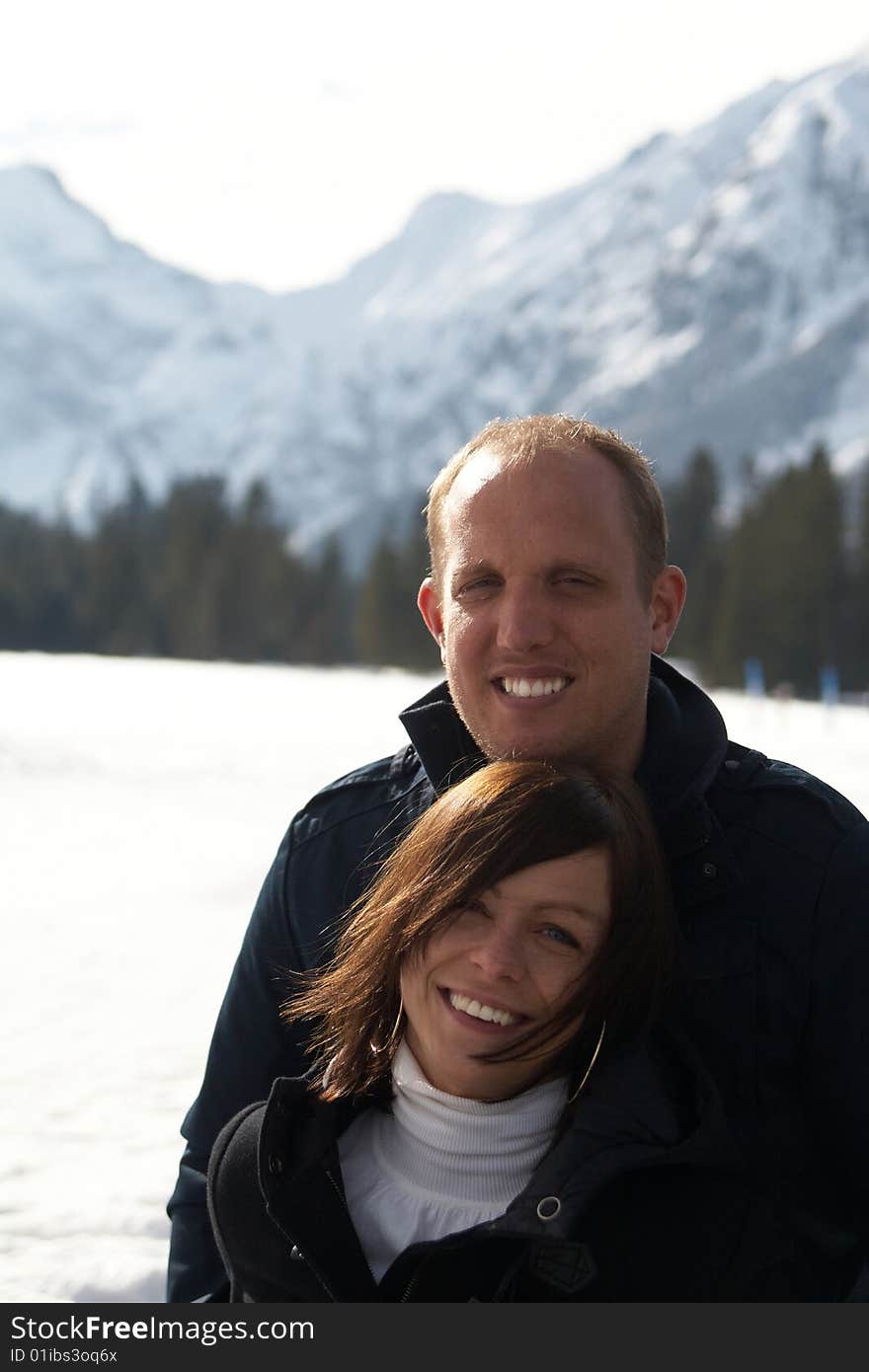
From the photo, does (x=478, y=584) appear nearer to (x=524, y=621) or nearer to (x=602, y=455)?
(x=524, y=621)

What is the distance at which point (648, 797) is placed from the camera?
2.81 m

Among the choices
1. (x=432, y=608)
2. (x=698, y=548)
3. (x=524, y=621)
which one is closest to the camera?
(x=524, y=621)

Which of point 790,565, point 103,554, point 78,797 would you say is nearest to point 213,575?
point 103,554

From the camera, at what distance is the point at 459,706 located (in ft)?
9.60

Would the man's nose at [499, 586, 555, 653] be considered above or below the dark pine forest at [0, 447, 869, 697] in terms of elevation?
above

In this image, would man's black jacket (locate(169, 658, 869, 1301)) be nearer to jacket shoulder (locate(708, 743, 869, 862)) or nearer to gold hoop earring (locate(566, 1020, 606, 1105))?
jacket shoulder (locate(708, 743, 869, 862))

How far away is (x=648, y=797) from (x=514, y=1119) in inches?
25.5

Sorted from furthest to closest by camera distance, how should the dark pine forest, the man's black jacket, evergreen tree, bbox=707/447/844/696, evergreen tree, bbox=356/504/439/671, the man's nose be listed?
evergreen tree, bbox=356/504/439/671
the dark pine forest
evergreen tree, bbox=707/447/844/696
the man's nose
the man's black jacket

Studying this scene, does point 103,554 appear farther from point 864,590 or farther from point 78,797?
point 78,797

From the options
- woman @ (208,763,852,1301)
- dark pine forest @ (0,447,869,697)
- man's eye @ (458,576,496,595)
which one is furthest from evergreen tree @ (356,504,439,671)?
woman @ (208,763,852,1301)

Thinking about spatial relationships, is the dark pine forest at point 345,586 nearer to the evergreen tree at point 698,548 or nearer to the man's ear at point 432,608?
the evergreen tree at point 698,548

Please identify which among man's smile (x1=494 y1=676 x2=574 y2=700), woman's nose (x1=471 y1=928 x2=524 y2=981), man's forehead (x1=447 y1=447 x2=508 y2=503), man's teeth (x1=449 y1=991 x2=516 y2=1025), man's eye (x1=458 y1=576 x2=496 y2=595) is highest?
man's forehead (x1=447 y1=447 x2=508 y2=503)

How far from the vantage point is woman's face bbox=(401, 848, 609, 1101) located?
2.47 meters

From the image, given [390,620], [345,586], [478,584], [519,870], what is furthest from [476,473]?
[345,586]
